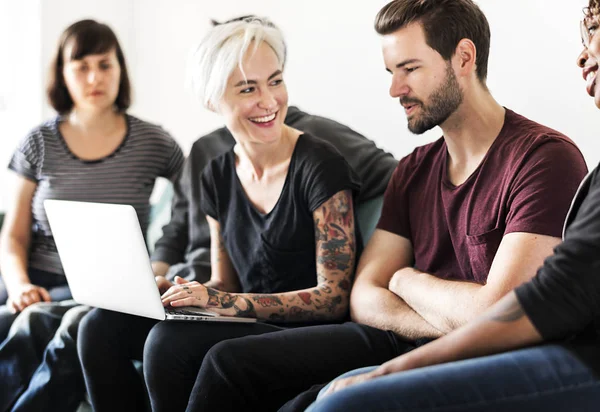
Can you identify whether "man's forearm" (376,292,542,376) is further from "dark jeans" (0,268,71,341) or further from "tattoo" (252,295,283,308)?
"dark jeans" (0,268,71,341)

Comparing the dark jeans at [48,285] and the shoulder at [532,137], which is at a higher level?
the shoulder at [532,137]

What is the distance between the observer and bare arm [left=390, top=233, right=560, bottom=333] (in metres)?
1.44

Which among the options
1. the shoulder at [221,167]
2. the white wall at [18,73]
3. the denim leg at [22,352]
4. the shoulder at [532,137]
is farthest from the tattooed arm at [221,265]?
the white wall at [18,73]

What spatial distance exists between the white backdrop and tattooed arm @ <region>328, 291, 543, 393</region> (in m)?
0.93

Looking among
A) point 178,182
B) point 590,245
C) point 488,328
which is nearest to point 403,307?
point 488,328

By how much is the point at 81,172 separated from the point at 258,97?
0.82 meters

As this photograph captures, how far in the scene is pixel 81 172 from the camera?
249 cm

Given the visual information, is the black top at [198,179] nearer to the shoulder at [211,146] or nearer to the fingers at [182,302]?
the shoulder at [211,146]

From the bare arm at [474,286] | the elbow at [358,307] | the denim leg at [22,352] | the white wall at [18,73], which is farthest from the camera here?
the white wall at [18,73]

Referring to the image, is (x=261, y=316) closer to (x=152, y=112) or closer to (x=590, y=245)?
(x=590, y=245)

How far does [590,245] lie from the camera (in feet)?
3.70

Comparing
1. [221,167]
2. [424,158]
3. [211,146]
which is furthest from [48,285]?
[424,158]

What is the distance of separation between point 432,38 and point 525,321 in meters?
0.76

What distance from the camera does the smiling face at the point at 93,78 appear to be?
2.53m
